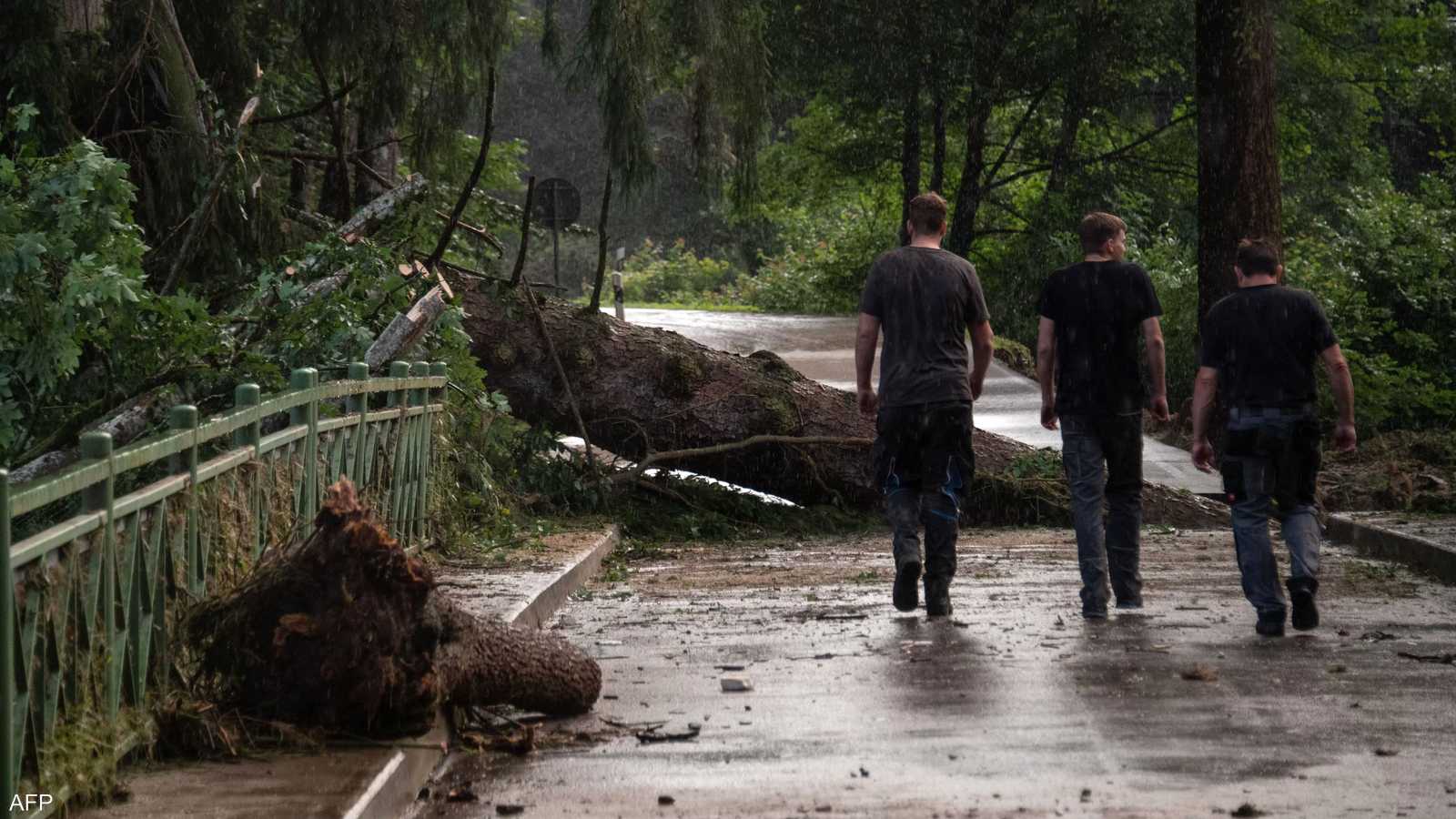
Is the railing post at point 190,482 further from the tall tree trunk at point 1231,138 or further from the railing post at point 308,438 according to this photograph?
the tall tree trunk at point 1231,138

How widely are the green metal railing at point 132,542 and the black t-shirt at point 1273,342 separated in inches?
156

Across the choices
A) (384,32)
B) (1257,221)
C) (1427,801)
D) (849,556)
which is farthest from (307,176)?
(1427,801)

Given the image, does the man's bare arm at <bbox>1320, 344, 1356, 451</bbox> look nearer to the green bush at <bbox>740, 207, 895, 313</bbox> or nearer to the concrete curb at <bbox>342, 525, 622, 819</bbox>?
Answer: the concrete curb at <bbox>342, 525, 622, 819</bbox>

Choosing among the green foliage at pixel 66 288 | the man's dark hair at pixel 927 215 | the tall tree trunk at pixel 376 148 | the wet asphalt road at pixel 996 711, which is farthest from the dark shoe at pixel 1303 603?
the tall tree trunk at pixel 376 148

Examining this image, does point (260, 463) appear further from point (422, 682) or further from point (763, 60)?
point (763, 60)

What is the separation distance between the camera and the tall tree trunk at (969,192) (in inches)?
1222

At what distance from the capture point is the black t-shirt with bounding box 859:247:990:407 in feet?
28.6

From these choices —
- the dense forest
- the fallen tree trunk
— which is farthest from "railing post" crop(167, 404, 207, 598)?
the fallen tree trunk

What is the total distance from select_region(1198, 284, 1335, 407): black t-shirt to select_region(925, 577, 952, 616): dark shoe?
1.48 meters

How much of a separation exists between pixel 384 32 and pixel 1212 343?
20.6 ft

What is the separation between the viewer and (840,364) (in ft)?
87.9

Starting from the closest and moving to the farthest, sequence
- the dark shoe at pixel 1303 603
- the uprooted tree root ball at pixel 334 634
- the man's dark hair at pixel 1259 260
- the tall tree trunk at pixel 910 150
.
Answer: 1. the uprooted tree root ball at pixel 334 634
2. the dark shoe at pixel 1303 603
3. the man's dark hair at pixel 1259 260
4. the tall tree trunk at pixel 910 150

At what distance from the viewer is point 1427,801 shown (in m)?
5.05

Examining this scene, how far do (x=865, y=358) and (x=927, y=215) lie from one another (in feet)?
2.38
